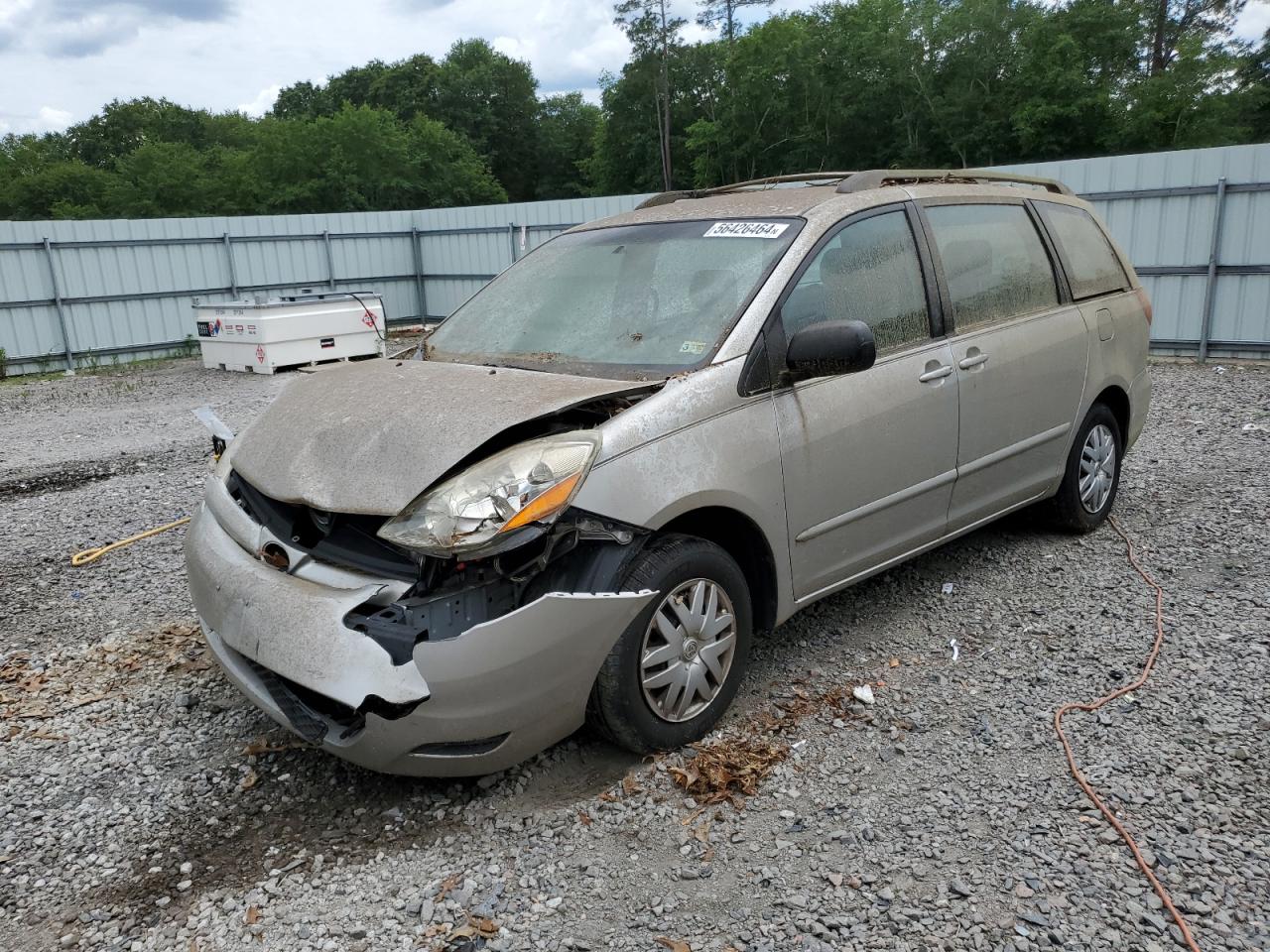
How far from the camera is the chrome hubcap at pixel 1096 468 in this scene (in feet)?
16.3

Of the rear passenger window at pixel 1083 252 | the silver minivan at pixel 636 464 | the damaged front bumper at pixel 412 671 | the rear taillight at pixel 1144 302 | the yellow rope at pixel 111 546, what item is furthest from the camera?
the yellow rope at pixel 111 546

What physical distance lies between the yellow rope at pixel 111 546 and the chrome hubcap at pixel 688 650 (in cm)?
395

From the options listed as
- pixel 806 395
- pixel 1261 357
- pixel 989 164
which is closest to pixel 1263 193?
pixel 1261 357

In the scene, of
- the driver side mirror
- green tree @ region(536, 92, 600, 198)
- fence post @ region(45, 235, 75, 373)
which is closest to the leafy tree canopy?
green tree @ region(536, 92, 600, 198)

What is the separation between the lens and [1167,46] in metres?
40.5

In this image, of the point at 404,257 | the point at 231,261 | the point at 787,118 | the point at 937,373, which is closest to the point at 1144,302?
the point at 937,373

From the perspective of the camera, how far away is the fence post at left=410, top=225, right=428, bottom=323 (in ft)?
67.4

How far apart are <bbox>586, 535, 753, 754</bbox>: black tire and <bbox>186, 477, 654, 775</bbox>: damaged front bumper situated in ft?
0.23

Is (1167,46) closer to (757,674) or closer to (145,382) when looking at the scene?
(145,382)

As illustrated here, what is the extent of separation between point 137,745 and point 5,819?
1.54ft

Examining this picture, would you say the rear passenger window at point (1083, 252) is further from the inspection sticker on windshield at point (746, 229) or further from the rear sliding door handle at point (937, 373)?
the inspection sticker on windshield at point (746, 229)

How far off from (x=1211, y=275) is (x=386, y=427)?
475 inches

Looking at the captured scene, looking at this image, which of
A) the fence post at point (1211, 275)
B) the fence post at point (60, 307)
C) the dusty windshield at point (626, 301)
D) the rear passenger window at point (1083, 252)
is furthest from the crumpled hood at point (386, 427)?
the fence post at point (60, 307)

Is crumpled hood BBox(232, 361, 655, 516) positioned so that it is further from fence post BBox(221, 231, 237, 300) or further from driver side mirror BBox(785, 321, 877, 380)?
fence post BBox(221, 231, 237, 300)
